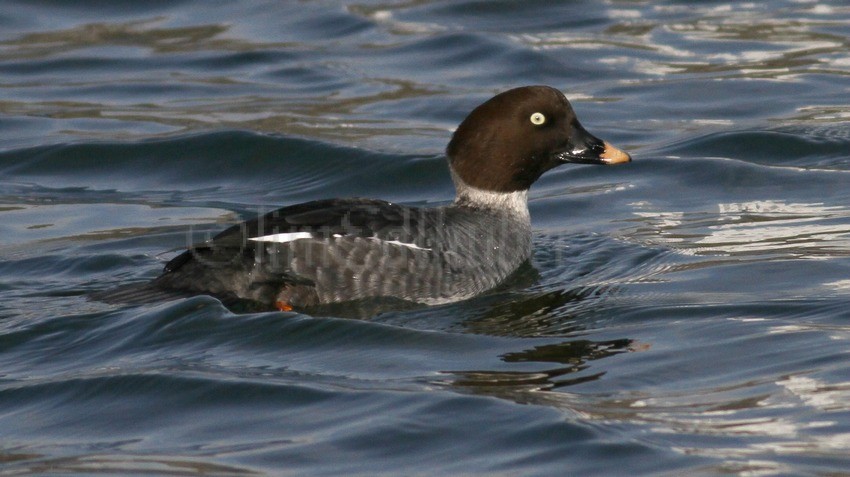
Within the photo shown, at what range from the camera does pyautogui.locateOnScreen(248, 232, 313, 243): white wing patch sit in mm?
7426

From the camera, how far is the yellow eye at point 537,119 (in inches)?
331

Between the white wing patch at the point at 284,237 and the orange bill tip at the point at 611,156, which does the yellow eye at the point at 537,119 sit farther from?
the white wing patch at the point at 284,237

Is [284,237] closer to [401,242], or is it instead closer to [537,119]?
[401,242]

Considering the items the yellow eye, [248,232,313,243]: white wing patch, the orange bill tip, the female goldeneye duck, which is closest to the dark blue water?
the female goldeneye duck

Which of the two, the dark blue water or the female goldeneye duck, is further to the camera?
Answer: the female goldeneye duck

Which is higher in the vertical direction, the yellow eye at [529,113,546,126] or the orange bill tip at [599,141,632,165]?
the yellow eye at [529,113,546,126]

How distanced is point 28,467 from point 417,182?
5896mm

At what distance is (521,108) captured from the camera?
8391 mm

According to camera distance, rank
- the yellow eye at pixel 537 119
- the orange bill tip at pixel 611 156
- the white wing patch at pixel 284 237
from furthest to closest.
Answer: the orange bill tip at pixel 611 156 → the yellow eye at pixel 537 119 → the white wing patch at pixel 284 237

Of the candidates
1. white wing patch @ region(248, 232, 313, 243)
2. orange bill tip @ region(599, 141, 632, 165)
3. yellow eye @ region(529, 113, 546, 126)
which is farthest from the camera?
orange bill tip @ region(599, 141, 632, 165)

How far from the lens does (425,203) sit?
35.2 feet

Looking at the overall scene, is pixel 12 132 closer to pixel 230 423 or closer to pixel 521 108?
pixel 521 108

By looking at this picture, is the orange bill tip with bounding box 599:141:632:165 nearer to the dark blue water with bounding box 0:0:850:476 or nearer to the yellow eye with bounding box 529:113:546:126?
the yellow eye with bounding box 529:113:546:126

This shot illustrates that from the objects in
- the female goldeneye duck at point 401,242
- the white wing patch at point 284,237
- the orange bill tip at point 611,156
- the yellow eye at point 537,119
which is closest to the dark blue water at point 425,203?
the female goldeneye duck at point 401,242
